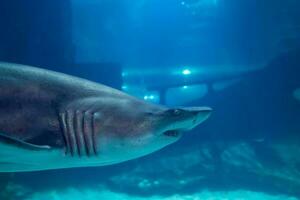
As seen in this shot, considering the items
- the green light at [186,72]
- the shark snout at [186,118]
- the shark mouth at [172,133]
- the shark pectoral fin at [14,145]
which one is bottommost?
the shark pectoral fin at [14,145]

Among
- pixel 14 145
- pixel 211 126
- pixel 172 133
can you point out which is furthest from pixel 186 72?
pixel 14 145

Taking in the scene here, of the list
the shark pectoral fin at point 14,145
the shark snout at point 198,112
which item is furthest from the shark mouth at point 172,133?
the shark pectoral fin at point 14,145

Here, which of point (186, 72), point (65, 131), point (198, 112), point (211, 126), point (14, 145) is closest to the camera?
point (14, 145)

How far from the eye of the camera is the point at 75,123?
236 cm

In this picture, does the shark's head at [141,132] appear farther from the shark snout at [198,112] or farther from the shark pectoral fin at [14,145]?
the shark pectoral fin at [14,145]

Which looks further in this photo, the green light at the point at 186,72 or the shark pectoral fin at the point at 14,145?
the green light at the point at 186,72

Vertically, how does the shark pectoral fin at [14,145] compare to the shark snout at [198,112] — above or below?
below

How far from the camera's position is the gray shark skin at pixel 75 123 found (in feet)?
7.47

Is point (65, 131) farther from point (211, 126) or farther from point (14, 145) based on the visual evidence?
point (211, 126)

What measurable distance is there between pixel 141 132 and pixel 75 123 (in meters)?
0.40

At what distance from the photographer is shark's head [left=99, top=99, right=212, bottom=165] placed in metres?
2.30

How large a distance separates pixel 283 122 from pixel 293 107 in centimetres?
56

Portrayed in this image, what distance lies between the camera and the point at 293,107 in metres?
11.8

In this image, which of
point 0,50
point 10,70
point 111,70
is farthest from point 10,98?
point 111,70
